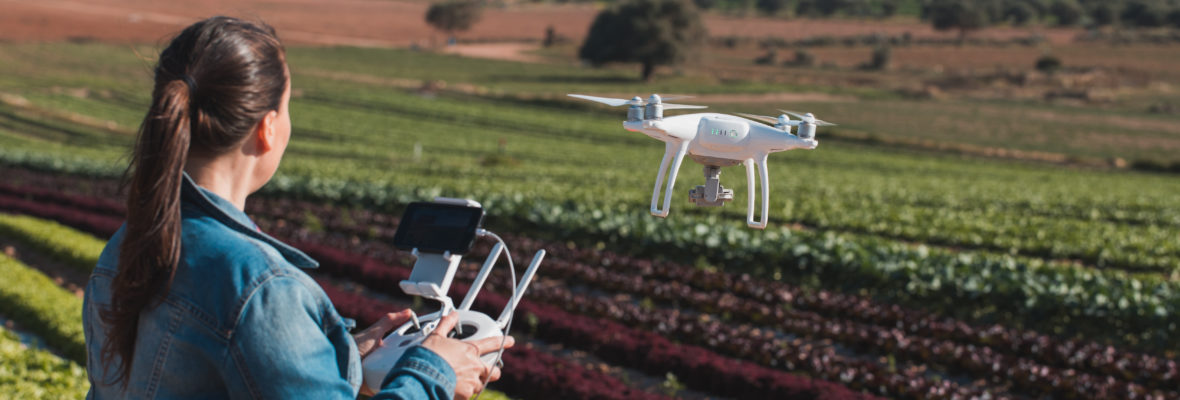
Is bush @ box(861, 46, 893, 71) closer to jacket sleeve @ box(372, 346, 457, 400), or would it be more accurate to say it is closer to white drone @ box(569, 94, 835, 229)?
white drone @ box(569, 94, 835, 229)

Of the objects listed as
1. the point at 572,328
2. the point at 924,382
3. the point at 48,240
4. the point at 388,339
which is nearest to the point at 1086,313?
the point at 924,382

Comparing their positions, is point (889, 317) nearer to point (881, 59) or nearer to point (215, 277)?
point (215, 277)

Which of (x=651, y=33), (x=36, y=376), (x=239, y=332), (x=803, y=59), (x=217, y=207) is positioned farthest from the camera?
(x=803, y=59)

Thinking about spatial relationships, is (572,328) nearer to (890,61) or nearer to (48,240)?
(48,240)

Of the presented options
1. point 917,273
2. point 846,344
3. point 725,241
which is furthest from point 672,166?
point 725,241

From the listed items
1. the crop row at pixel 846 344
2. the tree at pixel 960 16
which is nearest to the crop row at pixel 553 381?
the crop row at pixel 846 344

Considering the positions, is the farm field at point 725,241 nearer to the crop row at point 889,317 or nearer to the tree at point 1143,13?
the crop row at point 889,317
